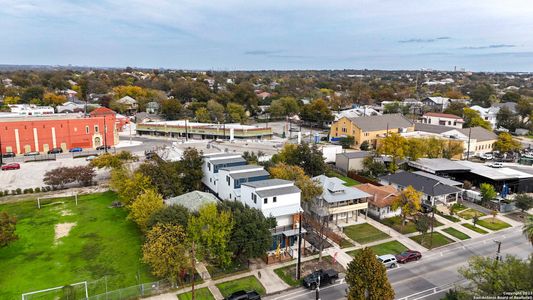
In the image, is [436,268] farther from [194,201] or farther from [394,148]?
[394,148]

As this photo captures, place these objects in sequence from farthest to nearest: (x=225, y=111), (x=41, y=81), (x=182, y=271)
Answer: (x=41, y=81) → (x=225, y=111) → (x=182, y=271)

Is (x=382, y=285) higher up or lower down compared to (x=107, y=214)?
higher up

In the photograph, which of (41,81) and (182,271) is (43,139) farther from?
(41,81)

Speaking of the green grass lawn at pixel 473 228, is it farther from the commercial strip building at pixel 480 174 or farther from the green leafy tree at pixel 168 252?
the green leafy tree at pixel 168 252

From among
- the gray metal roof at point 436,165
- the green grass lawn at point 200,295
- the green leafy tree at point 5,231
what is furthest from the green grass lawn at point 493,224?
the green leafy tree at point 5,231

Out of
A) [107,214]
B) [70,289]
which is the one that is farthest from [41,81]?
[70,289]

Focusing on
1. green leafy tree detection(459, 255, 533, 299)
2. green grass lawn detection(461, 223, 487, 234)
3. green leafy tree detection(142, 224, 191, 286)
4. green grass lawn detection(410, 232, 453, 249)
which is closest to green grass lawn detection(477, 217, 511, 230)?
green grass lawn detection(461, 223, 487, 234)
